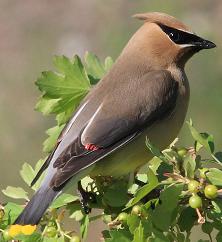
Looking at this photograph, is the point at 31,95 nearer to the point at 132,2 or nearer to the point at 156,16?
the point at 132,2

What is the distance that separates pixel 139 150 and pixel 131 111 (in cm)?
17

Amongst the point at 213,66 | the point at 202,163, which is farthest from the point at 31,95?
the point at 202,163

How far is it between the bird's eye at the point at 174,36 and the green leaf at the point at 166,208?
1.48 metres

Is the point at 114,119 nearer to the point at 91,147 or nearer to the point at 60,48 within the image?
the point at 91,147

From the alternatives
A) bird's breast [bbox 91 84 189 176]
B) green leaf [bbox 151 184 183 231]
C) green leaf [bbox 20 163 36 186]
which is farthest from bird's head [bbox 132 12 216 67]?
green leaf [bbox 151 184 183 231]

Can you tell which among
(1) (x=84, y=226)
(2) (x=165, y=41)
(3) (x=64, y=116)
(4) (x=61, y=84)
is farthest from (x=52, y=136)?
(2) (x=165, y=41)

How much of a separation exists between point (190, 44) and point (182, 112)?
1.02 ft

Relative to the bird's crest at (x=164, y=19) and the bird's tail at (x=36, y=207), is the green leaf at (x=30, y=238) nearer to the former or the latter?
the bird's tail at (x=36, y=207)

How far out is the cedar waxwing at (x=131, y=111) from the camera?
11.7 feet

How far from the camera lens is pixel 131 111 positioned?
148 inches

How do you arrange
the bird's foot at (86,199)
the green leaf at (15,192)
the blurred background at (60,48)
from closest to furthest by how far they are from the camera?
the bird's foot at (86,199)
the green leaf at (15,192)
the blurred background at (60,48)

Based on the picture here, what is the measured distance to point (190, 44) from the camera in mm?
4055

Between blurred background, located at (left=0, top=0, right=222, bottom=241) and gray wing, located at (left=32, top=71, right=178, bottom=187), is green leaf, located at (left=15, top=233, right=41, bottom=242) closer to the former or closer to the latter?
gray wing, located at (left=32, top=71, right=178, bottom=187)

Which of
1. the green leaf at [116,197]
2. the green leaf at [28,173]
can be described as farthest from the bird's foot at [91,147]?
the green leaf at [116,197]
